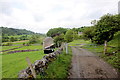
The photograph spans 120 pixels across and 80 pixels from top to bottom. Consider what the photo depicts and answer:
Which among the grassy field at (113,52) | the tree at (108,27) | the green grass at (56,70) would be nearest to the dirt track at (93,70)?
the green grass at (56,70)

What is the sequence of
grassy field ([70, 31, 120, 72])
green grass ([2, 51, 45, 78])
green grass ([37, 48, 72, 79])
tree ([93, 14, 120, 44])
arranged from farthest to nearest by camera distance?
tree ([93, 14, 120, 44])
grassy field ([70, 31, 120, 72])
green grass ([2, 51, 45, 78])
green grass ([37, 48, 72, 79])

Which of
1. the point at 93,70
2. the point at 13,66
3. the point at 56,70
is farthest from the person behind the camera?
the point at 13,66

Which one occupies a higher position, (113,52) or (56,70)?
(113,52)

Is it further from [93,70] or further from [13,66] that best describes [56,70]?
[13,66]

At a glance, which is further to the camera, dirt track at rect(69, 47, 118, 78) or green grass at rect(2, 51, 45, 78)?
green grass at rect(2, 51, 45, 78)

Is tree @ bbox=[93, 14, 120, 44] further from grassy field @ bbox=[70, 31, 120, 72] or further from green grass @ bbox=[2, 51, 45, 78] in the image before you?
green grass @ bbox=[2, 51, 45, 78]

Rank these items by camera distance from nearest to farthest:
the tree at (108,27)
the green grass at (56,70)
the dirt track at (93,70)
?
the green grass at (56,70) → the dirt track at (93,70) → the tree at (108,27)

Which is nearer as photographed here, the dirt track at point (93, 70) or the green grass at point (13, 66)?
the dirt track at point (93, 70)

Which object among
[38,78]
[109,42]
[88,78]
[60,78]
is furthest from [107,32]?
[38,78]

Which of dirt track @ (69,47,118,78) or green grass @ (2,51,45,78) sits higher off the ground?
dirt track @ (69,47,118,78)

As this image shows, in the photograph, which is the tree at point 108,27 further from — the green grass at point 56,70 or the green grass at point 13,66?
the green grass at point 13,66

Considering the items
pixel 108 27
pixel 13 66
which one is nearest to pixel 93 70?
pixel 13 66

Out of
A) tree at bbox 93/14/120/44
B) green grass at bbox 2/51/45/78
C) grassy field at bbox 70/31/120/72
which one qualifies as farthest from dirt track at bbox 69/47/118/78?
tree at bbox 93/14/120/44

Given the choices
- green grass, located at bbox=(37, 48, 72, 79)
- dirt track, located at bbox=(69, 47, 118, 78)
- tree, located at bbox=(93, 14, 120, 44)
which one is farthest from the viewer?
tree, located at bbox=(93, 14, 120, 44)
